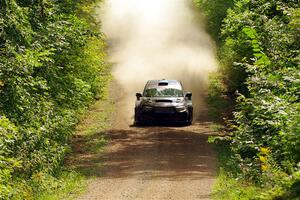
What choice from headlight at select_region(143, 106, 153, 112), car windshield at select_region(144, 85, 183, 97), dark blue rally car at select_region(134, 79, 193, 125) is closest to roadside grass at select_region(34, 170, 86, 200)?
headlight at select_region(143, 106, 153, 112)

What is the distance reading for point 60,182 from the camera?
15.2 m

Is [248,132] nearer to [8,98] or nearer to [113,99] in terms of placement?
[8,98]

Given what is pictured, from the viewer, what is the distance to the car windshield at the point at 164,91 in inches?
970

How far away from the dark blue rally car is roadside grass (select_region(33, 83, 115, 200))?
1.99 meters

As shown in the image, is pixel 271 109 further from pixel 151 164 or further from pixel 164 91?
pixel 164 91

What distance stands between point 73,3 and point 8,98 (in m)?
9.36

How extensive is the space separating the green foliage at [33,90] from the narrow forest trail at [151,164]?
1.55 m

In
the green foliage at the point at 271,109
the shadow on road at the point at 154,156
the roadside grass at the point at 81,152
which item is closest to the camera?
the green foliage at the point at 271,109

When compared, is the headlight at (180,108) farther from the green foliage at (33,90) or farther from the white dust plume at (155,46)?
the green foliage at (33,90)

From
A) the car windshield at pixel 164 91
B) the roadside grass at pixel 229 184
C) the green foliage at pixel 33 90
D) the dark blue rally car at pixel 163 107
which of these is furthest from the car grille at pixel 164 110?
the roadside grass at pixel 229 184

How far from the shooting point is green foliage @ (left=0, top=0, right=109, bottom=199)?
13.2m

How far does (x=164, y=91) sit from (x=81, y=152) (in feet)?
19.2

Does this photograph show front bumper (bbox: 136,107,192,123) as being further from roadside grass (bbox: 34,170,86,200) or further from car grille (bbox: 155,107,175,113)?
roadside grass (bbox: 34,170,86,200)

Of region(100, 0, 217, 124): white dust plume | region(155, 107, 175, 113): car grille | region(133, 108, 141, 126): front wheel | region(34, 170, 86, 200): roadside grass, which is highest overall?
region(100, 0, 217, 124): white dust plume
